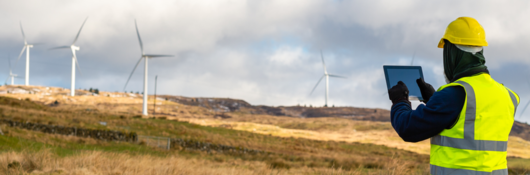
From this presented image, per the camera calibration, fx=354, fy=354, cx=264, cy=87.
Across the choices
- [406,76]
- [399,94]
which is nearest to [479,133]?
[399,94]

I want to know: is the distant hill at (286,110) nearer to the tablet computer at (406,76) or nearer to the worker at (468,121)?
the tablet computer at (406,76)

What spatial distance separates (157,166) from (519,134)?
91.9 m

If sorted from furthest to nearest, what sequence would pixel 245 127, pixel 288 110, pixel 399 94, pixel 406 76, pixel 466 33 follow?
pixel 288 110 → pixel 245 127 → pixel 406 76 → pixel 399 94 → pixel 466 33

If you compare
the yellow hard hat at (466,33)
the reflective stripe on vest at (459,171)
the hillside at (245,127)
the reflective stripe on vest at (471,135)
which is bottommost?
the hillside at (245,127)

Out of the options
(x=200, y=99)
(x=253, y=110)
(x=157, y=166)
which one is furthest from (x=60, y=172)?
(x=200, y=99)

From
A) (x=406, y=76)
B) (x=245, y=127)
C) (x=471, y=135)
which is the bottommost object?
(x=245, y=127)

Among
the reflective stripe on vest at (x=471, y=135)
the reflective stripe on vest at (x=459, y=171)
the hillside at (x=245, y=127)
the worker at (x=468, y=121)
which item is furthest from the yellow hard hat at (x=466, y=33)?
the hillside at (x=245, y=127)

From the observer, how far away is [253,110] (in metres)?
123

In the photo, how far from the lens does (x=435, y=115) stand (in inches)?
103

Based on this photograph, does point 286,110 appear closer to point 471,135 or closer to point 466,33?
point 466,33

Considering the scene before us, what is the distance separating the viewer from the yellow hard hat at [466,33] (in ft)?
9.35

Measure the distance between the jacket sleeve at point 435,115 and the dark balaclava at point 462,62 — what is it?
0.31 m

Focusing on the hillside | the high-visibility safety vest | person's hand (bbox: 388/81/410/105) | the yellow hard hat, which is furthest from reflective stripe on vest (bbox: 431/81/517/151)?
the hillside

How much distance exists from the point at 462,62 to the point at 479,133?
632mm
